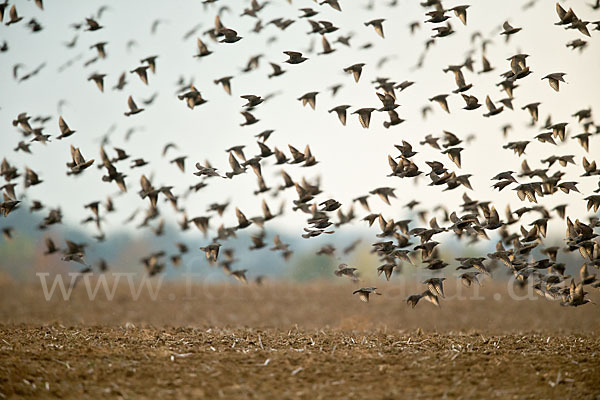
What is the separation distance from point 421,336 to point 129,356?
473 centimetres

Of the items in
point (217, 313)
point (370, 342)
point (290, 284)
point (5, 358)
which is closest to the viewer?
point (5, 358)

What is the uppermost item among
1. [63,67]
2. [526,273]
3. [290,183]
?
[63,67]

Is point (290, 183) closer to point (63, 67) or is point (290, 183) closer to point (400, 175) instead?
point (400, 175)

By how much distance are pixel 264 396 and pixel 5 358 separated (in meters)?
3.72

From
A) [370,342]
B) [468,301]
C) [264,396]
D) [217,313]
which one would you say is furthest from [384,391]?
[468,301]

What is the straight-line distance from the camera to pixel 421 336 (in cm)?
974

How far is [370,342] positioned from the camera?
9.01 m

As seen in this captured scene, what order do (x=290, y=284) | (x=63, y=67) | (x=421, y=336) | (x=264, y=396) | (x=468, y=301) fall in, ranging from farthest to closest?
1. (x=290, y=284)
2. (x=468, y=301)
3. (x=63, y=67)
4. (x=421, y=336)
5. (x=264, y=396)

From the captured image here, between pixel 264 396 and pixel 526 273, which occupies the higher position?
pixel 264 396

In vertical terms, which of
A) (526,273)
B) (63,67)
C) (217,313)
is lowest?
(217,313)

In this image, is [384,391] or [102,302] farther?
[102,302]

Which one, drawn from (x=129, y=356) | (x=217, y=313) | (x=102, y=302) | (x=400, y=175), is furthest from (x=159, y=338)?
(x=102, y=302)

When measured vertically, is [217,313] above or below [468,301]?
above

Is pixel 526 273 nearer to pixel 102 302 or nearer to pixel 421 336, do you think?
pixel 421 336
